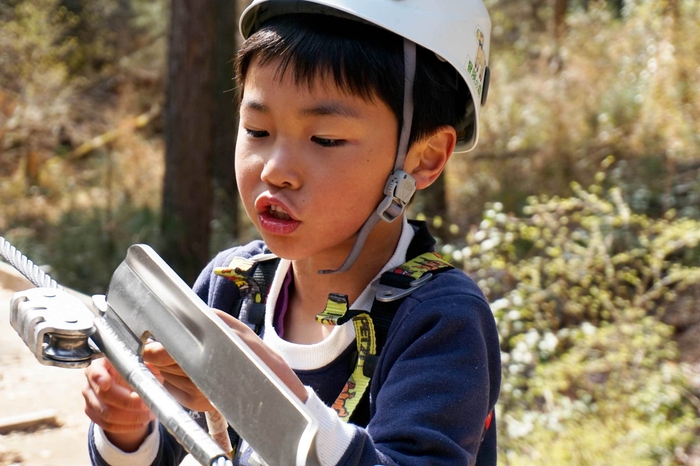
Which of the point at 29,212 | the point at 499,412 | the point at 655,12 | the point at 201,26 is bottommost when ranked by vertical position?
the point at 29,212

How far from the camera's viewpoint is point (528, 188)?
9828mm

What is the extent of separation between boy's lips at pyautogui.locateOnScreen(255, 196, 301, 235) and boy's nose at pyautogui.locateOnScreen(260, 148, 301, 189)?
0.06m

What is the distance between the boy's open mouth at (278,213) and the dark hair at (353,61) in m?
0.25

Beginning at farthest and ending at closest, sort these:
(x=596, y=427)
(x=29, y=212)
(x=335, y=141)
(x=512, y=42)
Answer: (x=512, y=42), (x=29, y=212), (x=596, y=427), (x=335, y=141)

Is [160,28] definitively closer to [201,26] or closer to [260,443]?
[201,26]

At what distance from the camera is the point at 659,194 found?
27.1ft

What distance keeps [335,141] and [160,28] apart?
58.5ft

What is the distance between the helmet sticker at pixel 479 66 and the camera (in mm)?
1870

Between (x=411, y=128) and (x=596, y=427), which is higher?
(x=411, y=128)

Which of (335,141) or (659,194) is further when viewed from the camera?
(659,194)

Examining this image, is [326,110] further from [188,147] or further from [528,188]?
[528,188]

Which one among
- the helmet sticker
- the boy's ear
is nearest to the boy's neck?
the boy's ear

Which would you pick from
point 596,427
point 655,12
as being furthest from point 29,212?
point 596,427

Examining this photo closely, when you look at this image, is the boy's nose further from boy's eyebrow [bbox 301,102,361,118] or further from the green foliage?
the green foliage
